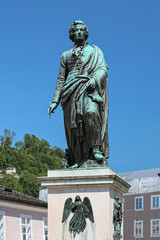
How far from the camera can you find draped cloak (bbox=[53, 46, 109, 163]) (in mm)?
9680

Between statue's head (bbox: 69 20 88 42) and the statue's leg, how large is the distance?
3.91 ft

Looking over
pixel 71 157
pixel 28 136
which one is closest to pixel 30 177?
pixel 28 136

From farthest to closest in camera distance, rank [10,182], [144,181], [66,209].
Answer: [10,182], [144,181], [66,209]

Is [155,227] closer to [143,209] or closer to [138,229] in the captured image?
[138,229]

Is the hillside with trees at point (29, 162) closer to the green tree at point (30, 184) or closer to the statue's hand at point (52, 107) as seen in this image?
the green tree at point (30, 184)

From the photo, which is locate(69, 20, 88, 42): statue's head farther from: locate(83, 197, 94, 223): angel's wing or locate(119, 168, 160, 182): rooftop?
locate(119, 168, 160, 182): rooftop

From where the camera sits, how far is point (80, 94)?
31.8 ft

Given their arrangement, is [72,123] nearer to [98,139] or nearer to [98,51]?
[98,139]

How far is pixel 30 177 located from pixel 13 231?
4738 cm

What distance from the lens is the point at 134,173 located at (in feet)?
220

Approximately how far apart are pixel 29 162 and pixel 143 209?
41008 mm

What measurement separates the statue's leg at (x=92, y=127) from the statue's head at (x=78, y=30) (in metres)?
1.19

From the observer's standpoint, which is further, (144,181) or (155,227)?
(144,181)

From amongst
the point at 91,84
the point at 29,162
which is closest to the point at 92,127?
the point at 91,84
